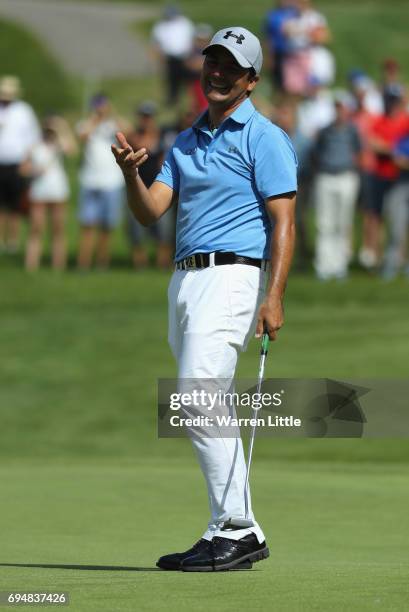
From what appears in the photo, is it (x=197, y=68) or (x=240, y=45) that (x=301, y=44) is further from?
(x=240, y=45)

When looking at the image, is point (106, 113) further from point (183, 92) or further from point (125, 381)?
point (183, 92)

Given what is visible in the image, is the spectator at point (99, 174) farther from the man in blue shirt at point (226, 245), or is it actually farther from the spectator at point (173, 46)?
the man in blue shirt at point (226, 245)

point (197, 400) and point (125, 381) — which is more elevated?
point (197, 400)

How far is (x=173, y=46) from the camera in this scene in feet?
81.6

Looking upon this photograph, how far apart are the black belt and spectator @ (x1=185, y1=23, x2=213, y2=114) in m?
12.8

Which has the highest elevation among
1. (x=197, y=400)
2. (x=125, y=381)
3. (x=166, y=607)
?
(x=197, y=400)

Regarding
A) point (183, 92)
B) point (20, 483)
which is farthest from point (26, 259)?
point (20, 483)

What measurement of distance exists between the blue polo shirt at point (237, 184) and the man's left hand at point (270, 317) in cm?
32

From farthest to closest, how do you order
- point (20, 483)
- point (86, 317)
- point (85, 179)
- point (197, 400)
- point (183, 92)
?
point (183, 92) < point (85, 179) < point (86, 317) < point (20, 483) < point (197, 400)

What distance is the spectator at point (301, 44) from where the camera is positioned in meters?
21.8

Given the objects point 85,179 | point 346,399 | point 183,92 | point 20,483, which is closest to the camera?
point 346,399

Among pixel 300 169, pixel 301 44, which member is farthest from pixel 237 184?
pixel 301 44

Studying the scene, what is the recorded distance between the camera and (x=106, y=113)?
19750 mm

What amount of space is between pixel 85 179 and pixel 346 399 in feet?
40.9
